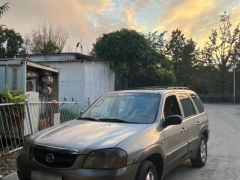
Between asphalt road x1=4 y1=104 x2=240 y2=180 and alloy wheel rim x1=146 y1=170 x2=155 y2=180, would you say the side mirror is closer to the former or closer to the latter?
alloy wheel rim x1=146 y1=170 x2=155 y2=180

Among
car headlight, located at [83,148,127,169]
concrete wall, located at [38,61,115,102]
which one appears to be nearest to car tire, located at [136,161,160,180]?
car headlight, located at [83,148,127,169]

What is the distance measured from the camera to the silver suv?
5270 millimetres

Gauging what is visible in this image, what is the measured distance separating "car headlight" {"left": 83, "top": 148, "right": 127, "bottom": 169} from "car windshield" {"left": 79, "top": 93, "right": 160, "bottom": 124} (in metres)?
1.36

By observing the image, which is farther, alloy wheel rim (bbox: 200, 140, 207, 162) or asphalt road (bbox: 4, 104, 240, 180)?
alloy wheel rim (bbox: 200, 140, 207, 162)

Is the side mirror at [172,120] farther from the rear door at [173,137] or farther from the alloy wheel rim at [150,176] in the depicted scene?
the alloy wheel rim at [150,176]

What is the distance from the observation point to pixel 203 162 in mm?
8938

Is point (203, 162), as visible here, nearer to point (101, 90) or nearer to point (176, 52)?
point (101, 90)

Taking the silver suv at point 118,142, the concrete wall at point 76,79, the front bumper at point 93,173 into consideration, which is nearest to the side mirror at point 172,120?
the silver suv at point 118,142

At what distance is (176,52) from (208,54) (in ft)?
27.4

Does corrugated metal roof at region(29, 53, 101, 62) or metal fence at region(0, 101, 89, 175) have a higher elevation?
corrugated metal roof at region(29, 53, 101, 62)

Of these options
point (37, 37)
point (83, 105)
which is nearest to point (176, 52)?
point (37, 37)

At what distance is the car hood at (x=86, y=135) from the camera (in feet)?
17.7

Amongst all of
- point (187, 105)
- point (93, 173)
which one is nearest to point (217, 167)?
point (187, 105)

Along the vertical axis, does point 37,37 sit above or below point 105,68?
above
